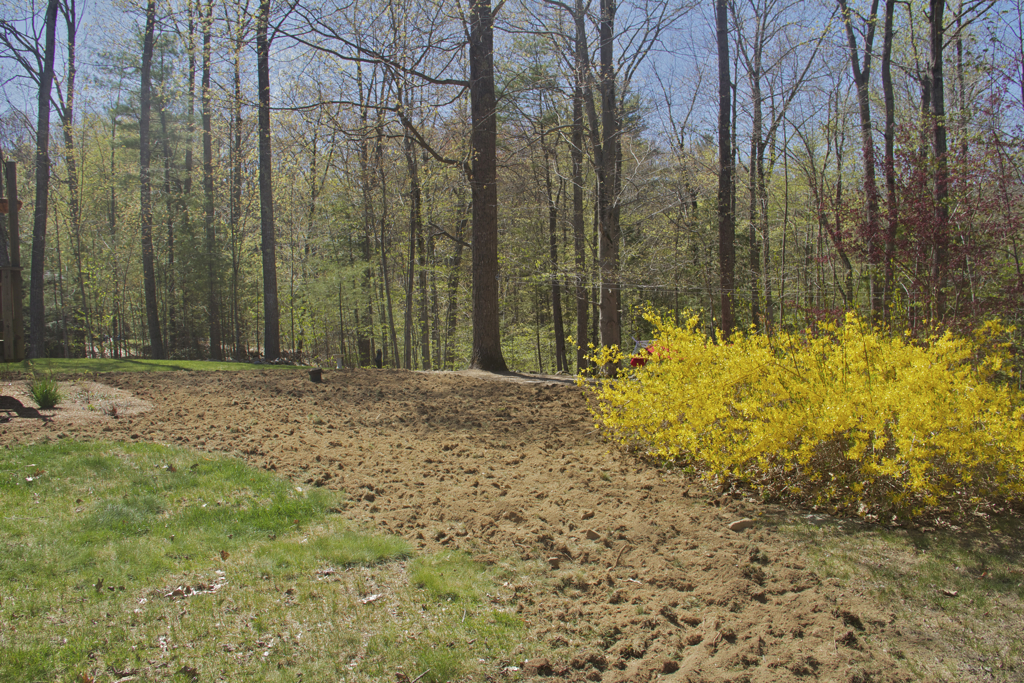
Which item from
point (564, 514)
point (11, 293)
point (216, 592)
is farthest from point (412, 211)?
point (216, 592)

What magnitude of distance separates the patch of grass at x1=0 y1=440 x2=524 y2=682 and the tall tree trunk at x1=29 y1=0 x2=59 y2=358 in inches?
558

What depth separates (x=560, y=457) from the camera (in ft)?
17.8

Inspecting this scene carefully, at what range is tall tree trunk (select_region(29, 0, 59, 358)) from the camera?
15430 millimetres

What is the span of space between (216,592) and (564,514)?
83.6 inches

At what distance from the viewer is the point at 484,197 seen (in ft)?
34.4

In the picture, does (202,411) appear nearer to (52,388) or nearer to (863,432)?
(52,388)

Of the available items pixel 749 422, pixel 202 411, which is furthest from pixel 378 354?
pixel 749 422

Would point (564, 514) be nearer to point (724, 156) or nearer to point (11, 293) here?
point (11, 293)

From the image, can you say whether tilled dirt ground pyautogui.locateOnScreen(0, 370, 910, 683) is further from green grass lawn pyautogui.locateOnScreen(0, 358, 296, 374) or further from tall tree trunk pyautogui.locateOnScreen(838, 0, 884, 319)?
tall tree trunk pyautogui.locateOnScreen(838, 0, 884, 319)

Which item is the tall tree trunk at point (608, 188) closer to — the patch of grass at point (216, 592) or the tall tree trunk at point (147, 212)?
the patch of grass at point (216, 592)

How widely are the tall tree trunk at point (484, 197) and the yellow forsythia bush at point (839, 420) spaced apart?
5749 mm

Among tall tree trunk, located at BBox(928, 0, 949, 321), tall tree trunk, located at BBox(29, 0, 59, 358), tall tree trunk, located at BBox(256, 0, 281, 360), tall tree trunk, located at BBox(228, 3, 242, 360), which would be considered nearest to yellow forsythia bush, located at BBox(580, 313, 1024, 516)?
tall tree trunk, located at BBox(928, 0, 949, 321)

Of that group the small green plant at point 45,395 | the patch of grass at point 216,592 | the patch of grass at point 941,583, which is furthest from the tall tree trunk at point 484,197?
the patch of grass at point 941,583

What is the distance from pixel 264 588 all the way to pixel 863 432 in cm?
371
